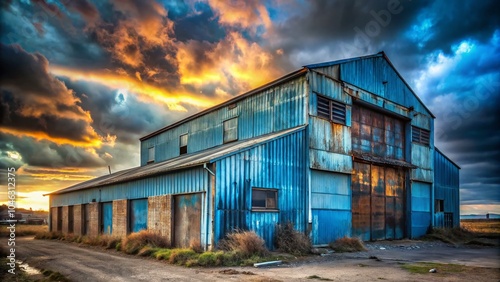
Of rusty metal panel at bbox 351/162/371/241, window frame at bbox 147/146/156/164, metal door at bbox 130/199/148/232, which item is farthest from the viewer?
window frame at bbox 147/146/156/164

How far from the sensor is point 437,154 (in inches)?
1121

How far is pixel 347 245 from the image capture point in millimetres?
18188

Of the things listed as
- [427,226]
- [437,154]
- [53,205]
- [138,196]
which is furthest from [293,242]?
[53,205]

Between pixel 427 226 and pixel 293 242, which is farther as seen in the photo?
pixel 427 226

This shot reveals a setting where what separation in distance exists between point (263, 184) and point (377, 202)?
32.5 ft

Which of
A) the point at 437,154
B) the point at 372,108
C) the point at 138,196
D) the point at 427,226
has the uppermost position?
the point at 372,108

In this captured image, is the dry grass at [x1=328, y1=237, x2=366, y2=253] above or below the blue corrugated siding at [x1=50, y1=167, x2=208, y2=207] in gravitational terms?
below

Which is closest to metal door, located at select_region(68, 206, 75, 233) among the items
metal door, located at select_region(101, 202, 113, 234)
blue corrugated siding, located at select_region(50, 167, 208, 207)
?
blue corrugated siding, located at select_region(50, 167, 208, 207)

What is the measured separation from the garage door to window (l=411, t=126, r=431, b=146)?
3.04m

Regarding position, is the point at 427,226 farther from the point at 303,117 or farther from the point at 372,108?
the point at 303,117

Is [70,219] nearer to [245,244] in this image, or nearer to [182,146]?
[182,146]

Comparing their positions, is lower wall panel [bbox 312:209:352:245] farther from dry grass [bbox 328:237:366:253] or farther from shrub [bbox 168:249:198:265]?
shrub [bbox 168:249:198:265]

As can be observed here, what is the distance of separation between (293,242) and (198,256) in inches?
177

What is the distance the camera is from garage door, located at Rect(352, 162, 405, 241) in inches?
842
